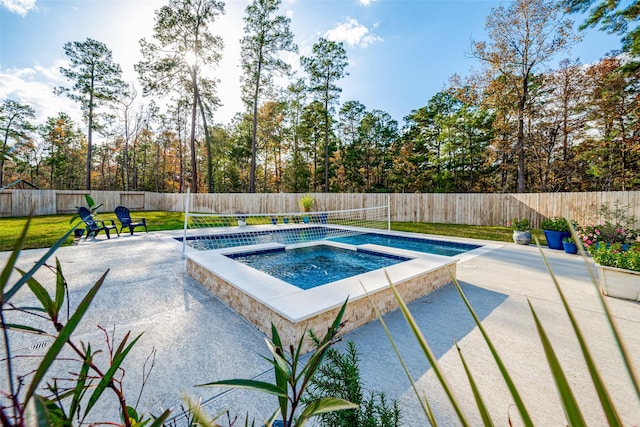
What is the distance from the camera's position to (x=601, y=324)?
9.68 ft

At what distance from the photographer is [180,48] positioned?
53.1 ft

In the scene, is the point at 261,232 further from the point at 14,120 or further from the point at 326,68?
the point at 14,120

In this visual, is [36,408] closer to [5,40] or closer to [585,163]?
[5,40]

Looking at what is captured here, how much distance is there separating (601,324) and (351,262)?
4.03 metres

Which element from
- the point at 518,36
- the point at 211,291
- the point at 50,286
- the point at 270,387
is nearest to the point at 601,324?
the point at 270,387

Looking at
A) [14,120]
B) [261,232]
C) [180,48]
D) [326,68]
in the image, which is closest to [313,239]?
[261,232]

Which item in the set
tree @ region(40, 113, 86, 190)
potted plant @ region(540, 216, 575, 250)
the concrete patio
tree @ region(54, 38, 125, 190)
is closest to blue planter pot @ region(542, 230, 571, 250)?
potted plant @ region(540, 216, 575, 250)

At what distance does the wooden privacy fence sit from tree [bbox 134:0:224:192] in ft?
14.7

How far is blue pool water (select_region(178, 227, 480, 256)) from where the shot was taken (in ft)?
24.9

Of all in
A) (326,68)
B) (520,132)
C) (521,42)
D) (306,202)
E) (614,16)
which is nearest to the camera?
(614,16)

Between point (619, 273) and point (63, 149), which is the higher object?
point (63, 149)

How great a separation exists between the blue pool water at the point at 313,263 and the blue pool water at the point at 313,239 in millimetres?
Result: 1450

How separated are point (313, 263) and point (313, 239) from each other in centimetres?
270

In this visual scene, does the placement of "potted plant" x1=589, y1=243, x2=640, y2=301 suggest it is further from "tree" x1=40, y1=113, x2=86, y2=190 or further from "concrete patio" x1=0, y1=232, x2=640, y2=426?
"tree" x1=40, y1=113, x2=86, y2=190
